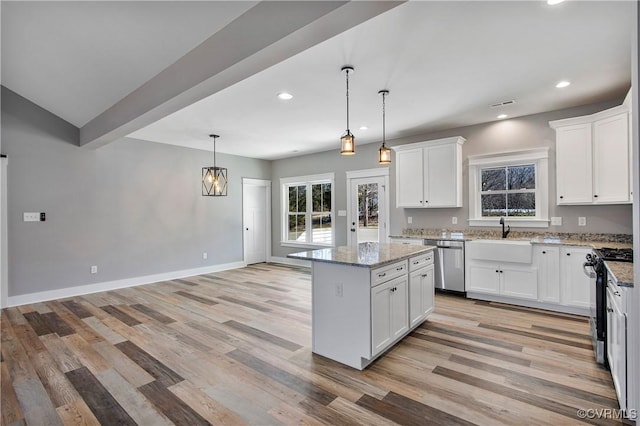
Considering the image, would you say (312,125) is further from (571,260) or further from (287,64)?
(571,260)

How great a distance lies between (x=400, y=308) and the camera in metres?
2.98

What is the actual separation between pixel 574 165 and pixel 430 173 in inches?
73.0

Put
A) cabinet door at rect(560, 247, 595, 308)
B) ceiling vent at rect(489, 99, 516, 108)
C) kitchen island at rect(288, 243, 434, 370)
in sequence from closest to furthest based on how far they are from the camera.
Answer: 1. kitchen island at rect(288, 243, 434, 370)
2. cabinet door at rect(560, 247, 595, 308)
3. ceiling vent at rect(489, 99, 516, 108)

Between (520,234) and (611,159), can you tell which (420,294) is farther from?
(611,159)

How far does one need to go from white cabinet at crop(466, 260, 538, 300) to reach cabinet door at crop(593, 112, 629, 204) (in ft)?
4.00

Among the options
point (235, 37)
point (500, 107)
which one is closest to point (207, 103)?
point (235, 37)

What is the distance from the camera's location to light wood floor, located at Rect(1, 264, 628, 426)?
2.05 m

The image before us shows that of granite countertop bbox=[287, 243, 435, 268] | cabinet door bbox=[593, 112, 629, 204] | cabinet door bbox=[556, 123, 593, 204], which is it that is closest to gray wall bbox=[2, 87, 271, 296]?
granite countertop bbox=[287, 243, 435, 268]

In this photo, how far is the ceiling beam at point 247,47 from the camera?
1747mm

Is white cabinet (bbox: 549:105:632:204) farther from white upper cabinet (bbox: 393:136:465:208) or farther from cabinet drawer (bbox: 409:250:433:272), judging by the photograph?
cabinet drawer (bbox: 409:250:433:272)

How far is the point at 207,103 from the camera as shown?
398 cm

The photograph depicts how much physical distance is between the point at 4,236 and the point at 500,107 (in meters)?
6.95

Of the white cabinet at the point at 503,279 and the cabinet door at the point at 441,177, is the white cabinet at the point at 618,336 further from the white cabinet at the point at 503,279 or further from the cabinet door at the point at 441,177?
the cabinet door at the point at 441,177

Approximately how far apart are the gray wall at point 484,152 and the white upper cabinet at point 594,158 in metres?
0.31
